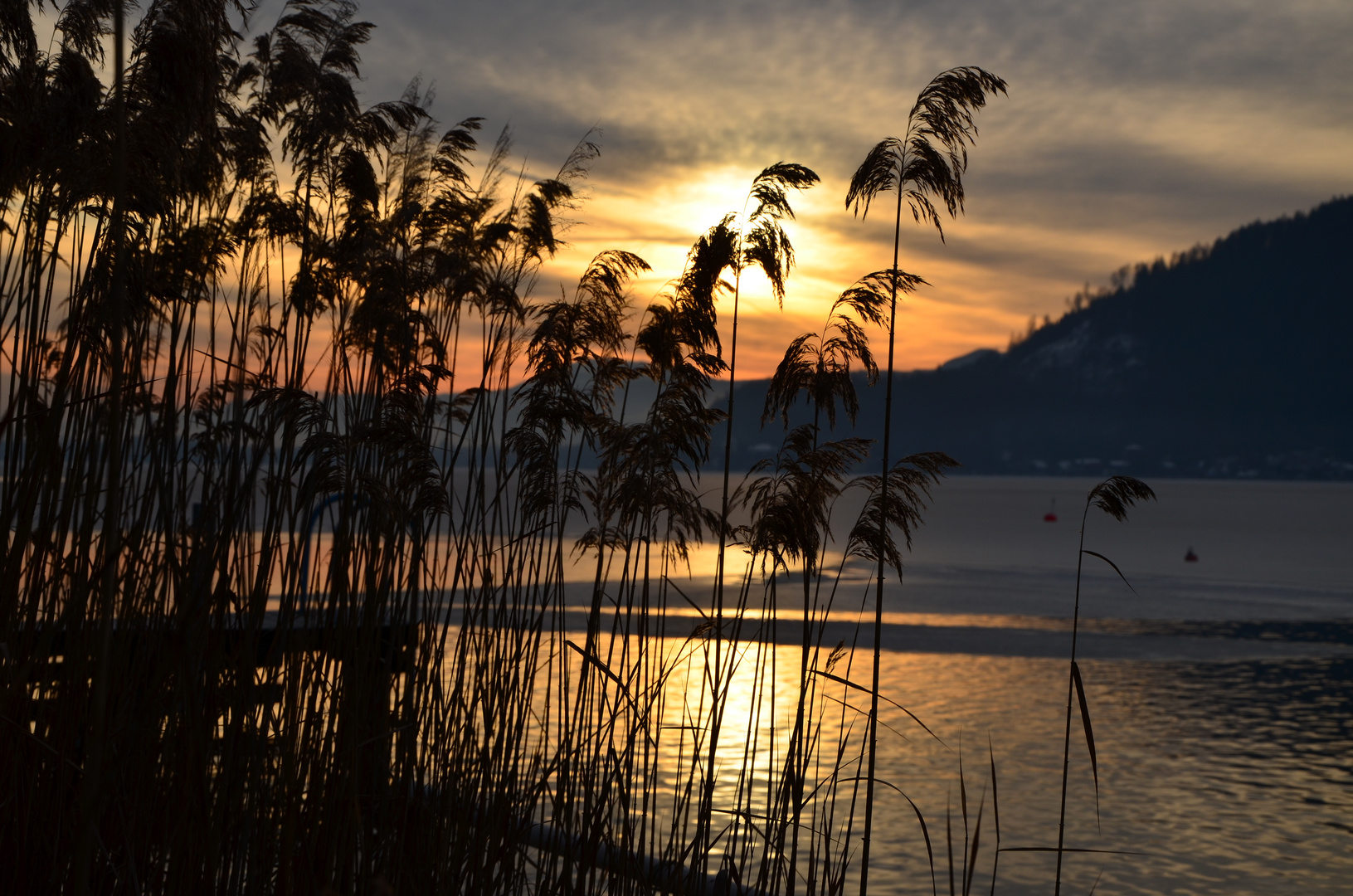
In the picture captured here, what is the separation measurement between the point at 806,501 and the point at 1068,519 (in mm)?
92037

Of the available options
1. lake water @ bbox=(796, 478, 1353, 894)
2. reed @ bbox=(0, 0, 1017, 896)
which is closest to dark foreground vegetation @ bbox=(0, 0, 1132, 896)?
reed @ bbox=(0, 0, 1017, 896)

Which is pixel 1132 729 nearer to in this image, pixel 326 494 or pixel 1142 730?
pixel 1142 730

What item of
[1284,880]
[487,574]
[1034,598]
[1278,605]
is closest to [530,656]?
[487,574]

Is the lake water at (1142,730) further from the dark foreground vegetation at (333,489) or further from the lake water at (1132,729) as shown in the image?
the dark foreground vegetation at (333,489)

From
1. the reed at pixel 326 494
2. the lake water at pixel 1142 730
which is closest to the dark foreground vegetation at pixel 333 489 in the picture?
the reed at pixel 326 494

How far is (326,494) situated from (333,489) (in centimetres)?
38

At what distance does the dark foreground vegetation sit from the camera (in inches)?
99.7

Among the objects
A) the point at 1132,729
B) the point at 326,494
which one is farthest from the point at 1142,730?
the point at 326,494

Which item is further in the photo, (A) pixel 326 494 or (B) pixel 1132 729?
(B) pixel 1132 729

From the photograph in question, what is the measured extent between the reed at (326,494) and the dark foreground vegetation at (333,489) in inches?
0.6

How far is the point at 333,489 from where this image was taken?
9.31 ft

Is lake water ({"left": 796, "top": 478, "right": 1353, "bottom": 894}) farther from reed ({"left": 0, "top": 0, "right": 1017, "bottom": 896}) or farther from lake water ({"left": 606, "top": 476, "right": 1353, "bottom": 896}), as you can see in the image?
reed ({"left": 0, "top": 0, "right": 1017, "bottom": 896})

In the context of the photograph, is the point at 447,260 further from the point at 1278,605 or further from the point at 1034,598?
the point at 1278,605

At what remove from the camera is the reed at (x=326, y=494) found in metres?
2.53
